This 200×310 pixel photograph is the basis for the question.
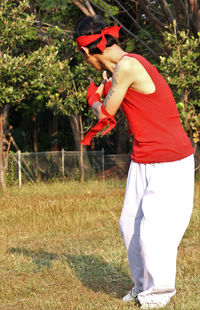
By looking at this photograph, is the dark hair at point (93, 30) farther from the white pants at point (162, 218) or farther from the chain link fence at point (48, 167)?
the chain link fence at point (48, 167)

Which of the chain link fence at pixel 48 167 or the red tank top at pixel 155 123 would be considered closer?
the red tank top at pixel 155 123

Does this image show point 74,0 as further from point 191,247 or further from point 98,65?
point 98,65

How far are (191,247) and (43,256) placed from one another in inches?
72.8

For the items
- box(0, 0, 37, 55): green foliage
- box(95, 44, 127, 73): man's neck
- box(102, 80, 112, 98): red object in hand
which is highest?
box(0, 0, 37, 55): green foliage

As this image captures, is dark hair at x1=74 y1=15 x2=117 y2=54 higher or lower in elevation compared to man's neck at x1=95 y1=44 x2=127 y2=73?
higher

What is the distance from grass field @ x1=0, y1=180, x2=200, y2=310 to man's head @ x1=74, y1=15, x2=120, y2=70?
6.44ft

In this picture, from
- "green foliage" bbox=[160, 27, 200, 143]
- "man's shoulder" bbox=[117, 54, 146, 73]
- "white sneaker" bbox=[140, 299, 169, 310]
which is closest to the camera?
"man's shoulder" bbox=[117, 54, 146, 73]

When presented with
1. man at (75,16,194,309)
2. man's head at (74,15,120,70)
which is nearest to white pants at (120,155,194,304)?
Answer: man at (75,16,194,309)

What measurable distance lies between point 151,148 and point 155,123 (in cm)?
18

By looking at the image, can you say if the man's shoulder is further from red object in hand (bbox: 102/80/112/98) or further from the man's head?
red object in hand (bbox: 102/80/112/98)

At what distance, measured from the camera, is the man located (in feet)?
13.2

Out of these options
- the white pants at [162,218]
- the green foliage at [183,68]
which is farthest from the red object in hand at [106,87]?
the green foliage at [183,68]

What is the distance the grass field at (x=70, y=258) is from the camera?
4.95m

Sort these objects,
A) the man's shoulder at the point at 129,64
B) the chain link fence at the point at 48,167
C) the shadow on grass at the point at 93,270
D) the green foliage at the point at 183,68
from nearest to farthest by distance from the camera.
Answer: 1. the man's shoulder at the point at 129,64
2. the shadow on grass at the point at 93,270
3. the green foliage at the point at 183,68
4. the chain link fence at the point at 48,167
